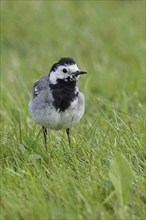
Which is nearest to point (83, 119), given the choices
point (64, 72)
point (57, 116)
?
point (64, 72)

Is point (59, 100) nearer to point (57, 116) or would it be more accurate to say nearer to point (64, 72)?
point (57, 116)

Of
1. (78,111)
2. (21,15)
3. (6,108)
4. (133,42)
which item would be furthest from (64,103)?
(21,15)

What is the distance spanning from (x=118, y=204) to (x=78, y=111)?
1489 millimetres

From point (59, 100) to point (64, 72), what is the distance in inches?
10.9

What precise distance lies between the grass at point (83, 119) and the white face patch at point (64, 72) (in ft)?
1.38

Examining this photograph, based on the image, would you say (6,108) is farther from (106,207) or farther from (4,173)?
Result: (106,207)

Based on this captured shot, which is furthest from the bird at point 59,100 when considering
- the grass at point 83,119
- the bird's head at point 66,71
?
the grass at point 83,119

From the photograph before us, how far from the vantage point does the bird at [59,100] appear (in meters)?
5.23

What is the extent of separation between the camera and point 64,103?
17.3ft

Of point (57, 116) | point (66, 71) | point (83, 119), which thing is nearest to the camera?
point (57, 116)

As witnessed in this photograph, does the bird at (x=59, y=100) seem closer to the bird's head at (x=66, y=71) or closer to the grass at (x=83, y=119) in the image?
the bird's head at (x=66, y=71)

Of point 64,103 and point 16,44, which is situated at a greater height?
point 16,44

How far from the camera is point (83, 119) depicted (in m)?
6.18

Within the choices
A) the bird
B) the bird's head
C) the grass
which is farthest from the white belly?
the bird's head
